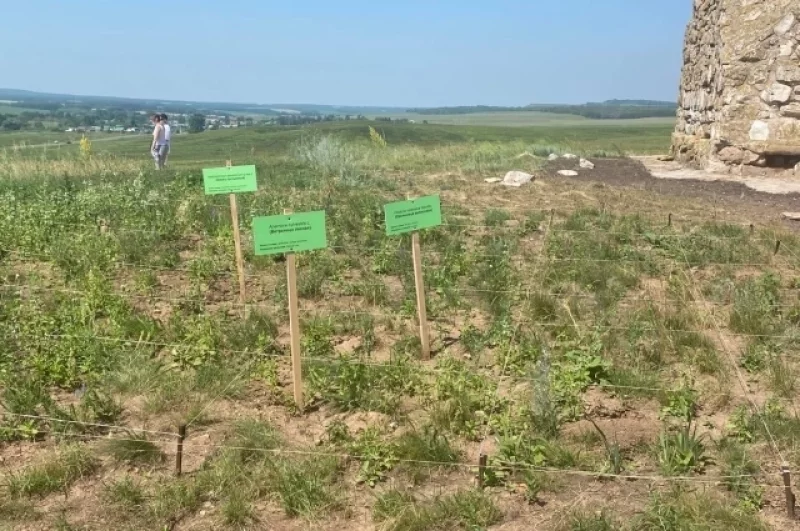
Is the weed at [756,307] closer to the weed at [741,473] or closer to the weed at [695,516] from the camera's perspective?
the weed at [741,473]

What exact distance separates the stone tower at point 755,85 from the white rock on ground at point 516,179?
428cm

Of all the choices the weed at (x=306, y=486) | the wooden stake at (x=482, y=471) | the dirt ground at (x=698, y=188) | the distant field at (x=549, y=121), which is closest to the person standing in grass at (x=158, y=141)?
the dirt ground at (x=698, y=188)

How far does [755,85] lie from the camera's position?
44.9 feet

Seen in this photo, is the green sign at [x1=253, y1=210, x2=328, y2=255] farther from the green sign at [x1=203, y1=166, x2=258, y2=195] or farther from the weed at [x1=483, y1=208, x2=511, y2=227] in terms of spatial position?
the weed at [x1=483, y1=208, x2=511, y2=227]

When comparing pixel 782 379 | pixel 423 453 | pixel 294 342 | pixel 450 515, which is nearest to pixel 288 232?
pixel 294 342

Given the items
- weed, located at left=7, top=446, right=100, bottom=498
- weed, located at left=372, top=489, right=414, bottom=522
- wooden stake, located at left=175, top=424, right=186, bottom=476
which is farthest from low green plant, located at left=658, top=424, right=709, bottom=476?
weed, located at left=7, top=446, right=100, bottom=498

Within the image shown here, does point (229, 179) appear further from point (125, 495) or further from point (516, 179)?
point (516, 179)

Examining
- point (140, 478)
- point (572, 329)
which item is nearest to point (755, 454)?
point (572, 329)

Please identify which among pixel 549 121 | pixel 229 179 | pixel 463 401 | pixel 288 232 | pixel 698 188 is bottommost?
pixel 463 401

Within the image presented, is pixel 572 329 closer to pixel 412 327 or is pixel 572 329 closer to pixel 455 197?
pixel 412 327

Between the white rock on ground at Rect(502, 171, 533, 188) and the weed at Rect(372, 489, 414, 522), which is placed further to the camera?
the white rock on ground at Rect(502, 171, 533, 188)

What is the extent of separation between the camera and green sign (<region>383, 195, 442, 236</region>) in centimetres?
533

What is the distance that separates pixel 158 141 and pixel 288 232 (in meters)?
12.0

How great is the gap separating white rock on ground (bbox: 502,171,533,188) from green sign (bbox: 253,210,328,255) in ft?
29.1
